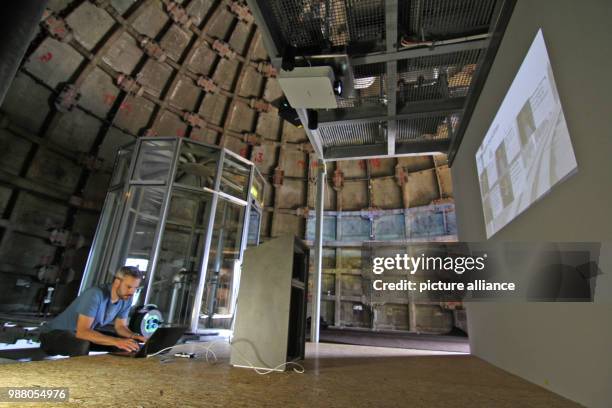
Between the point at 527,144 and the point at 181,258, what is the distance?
667cm

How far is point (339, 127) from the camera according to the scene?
588 cm

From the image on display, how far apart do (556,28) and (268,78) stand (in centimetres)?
842

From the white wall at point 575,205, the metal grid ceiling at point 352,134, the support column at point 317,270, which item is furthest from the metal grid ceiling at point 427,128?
the white wall at point 575,205

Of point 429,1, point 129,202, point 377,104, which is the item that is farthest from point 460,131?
point 129,202

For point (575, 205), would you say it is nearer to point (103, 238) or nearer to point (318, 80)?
point (318, 80)

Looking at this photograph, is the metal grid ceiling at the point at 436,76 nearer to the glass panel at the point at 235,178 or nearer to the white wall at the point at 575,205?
the white wall at the point at 575,205

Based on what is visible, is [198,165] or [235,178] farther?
[235,178]

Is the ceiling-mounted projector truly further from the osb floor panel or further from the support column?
the osb floor panel

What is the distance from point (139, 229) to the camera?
6.16 metres

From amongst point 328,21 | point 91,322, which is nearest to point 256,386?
point 91,322

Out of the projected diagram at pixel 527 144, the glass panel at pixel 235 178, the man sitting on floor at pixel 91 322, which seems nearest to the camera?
the projected diagram at pixel 527 144

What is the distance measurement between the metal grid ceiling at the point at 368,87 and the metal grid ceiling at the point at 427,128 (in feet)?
2.37

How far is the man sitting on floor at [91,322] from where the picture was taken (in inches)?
113

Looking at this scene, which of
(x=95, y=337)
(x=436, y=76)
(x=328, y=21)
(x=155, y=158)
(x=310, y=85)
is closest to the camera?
(x=95, y=337)
